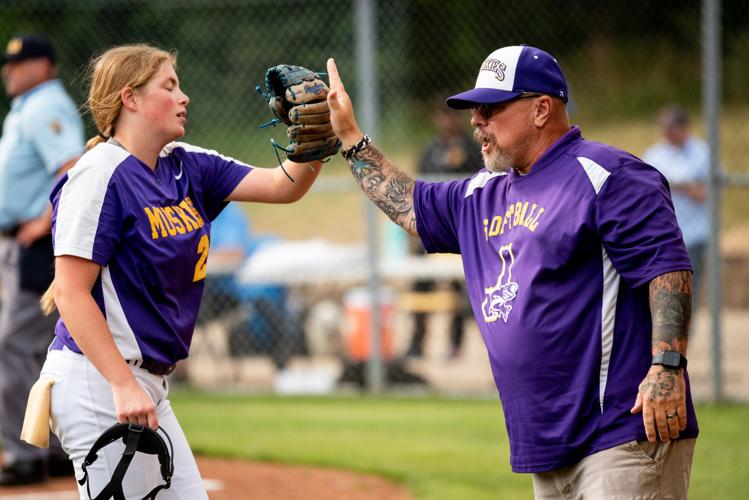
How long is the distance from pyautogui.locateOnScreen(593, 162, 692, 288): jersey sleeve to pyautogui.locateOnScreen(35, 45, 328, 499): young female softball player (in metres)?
1.40

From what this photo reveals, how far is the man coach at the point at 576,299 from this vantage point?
3.32 meters

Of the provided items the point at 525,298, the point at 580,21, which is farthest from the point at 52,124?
the point at 580,21

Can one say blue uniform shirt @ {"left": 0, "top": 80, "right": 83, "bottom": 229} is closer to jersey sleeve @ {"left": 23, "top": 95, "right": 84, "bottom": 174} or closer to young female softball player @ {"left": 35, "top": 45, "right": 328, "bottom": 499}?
jersey sleeve @ {"left": 23, "top": 95, "right": 84, "bottom": 174}

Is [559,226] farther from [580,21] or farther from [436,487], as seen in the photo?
[580,21]

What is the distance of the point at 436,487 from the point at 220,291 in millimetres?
4368

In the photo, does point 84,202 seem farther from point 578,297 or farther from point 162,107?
point 578,297

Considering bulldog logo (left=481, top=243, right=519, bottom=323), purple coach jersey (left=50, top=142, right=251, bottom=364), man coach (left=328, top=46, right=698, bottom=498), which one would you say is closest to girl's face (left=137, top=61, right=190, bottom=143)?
purple coach jersey (left=50, top=142, right=251, bottom=364)

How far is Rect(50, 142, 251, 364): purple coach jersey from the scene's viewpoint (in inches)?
141

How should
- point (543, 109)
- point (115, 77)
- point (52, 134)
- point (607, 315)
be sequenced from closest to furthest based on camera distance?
point (607, 315), point (543, 109), point (115, 77), point (52, 134)

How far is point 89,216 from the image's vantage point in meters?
3.56

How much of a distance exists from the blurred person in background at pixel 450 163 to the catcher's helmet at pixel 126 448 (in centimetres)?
603

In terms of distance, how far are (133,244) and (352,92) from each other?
6.46 m

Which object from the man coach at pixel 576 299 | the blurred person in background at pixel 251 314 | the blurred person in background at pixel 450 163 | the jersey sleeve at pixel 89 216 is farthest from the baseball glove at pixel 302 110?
the blurred person in background at pixel 251 314

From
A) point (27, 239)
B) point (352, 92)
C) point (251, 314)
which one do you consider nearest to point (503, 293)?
point (27, 239)
